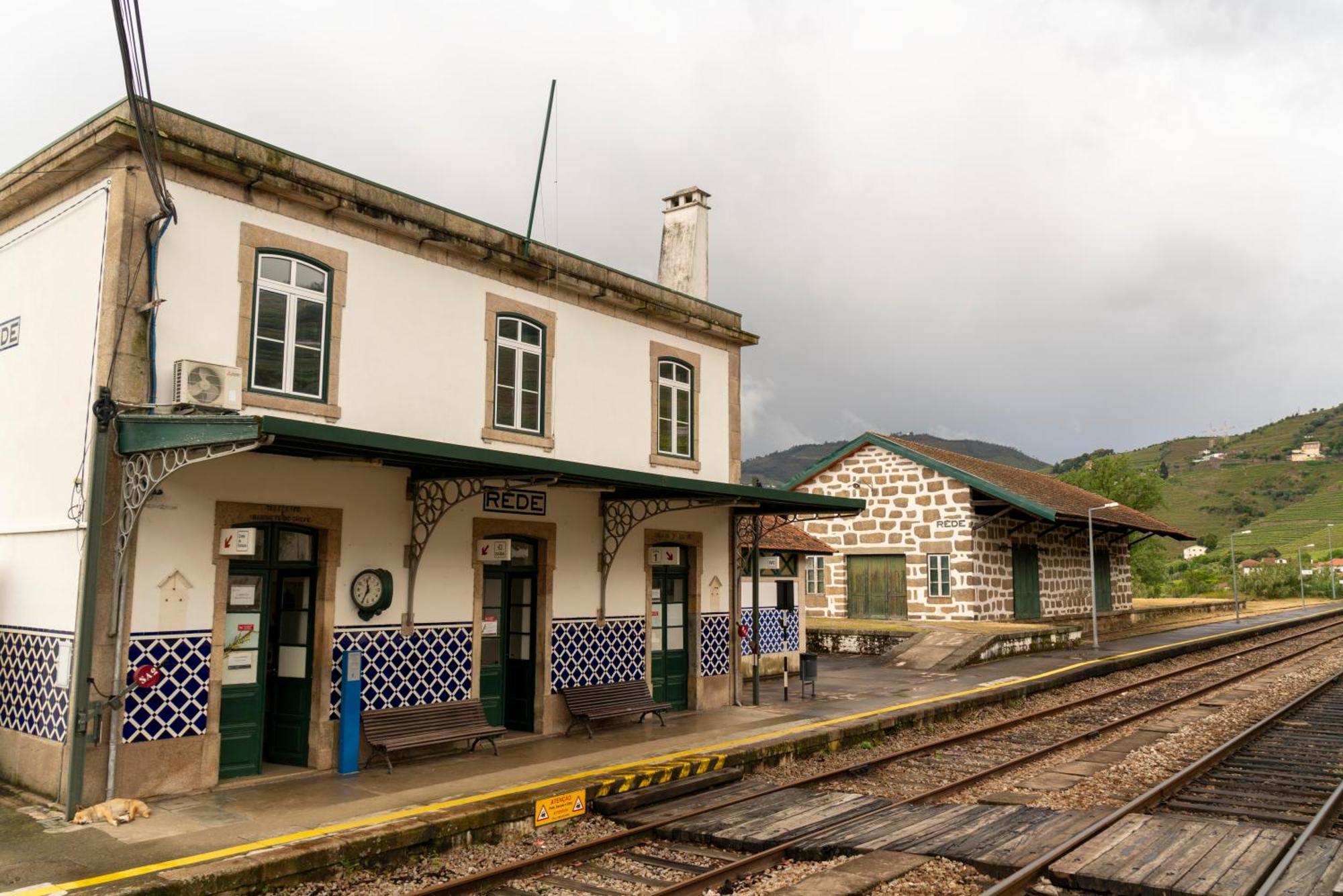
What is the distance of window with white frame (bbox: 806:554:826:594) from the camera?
2914cm

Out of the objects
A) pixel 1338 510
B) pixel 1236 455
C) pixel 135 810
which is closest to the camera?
pixel 135 810

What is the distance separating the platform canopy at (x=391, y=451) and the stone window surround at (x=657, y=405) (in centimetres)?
111

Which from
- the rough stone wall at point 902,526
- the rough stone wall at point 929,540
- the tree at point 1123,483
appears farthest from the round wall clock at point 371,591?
the tree at point 1123,483

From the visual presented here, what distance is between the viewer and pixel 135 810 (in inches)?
318

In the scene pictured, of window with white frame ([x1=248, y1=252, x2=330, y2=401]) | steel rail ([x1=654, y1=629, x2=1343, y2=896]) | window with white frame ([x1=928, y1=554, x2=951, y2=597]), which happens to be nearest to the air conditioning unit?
window with white frame ([x1=248, y1=252, x2=330, y2=401])

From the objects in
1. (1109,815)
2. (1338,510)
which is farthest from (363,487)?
(1338,510)

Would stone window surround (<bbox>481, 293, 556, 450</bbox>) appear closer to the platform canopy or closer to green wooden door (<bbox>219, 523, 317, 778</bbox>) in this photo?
the platform canopy

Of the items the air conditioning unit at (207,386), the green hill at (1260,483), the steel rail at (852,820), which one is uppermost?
the green hill at (1260,483)

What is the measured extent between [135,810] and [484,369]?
19.6 feet

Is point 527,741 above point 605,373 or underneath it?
underneath

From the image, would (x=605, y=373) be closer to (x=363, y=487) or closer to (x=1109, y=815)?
(x=363, y=487)

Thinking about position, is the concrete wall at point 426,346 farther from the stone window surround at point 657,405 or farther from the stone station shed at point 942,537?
the stone station shed at point 942,537

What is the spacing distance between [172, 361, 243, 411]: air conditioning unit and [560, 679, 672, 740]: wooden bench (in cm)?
570

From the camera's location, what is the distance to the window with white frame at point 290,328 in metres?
9.92
